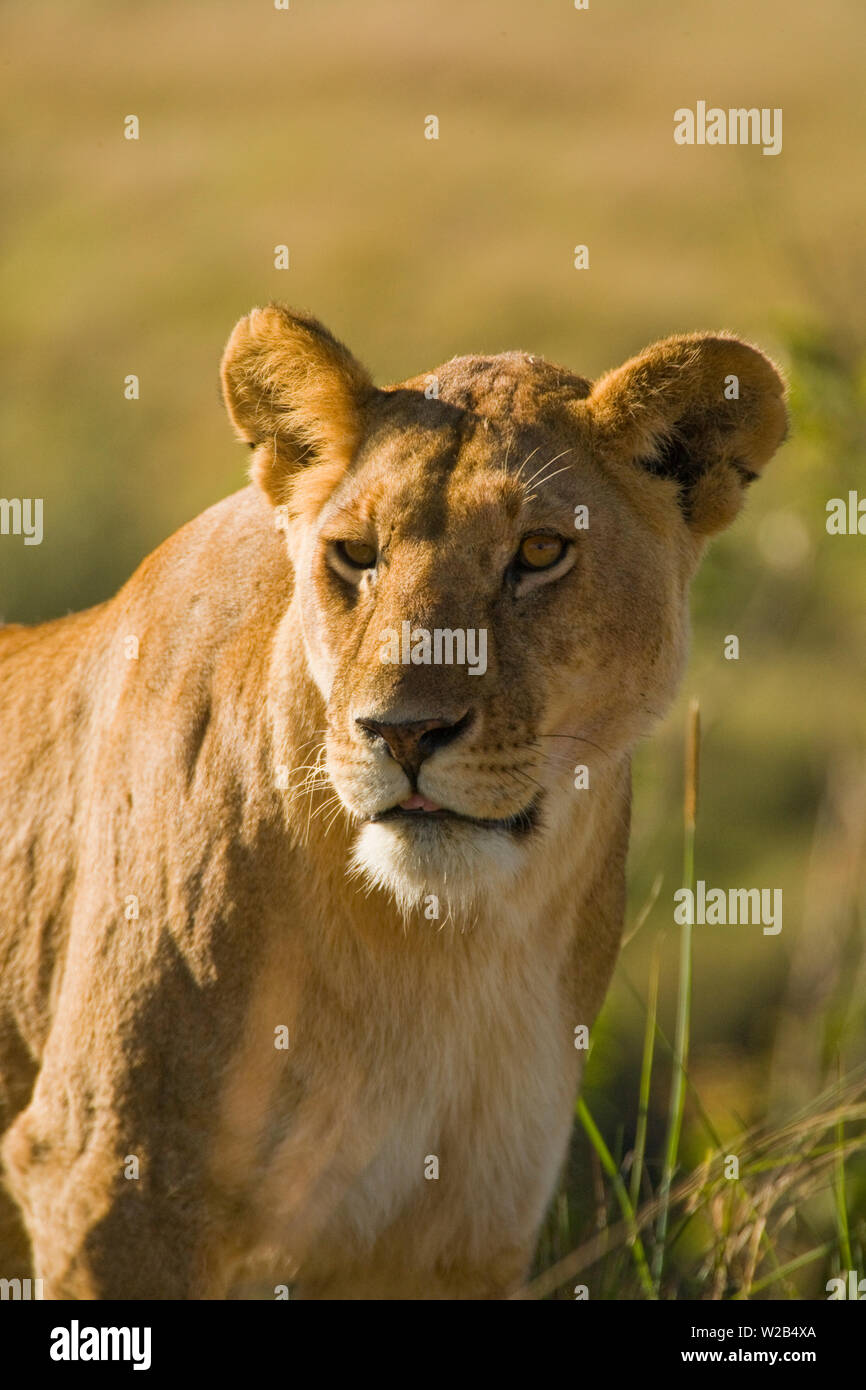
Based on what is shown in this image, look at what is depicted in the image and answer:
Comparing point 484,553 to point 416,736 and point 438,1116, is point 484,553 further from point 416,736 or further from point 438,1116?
point 438,1116

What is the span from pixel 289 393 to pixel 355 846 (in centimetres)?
103

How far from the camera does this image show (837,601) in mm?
14789

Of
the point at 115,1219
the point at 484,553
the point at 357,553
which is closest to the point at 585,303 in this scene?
the point at 357,553

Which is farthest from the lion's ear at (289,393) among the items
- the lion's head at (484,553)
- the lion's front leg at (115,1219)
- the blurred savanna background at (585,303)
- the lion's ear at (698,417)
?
the blurred savanna background at (585,303)

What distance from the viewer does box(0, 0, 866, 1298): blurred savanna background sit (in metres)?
5.96

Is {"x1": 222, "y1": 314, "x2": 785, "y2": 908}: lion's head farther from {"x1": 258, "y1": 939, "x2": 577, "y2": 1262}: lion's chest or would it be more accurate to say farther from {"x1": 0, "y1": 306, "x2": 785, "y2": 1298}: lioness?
{"x1": 258, "y1": 939, "x2": 577, "y2": 1262}: lion's chest

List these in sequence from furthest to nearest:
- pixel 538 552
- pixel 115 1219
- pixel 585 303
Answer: pixel 585 303, pixel 115 1219, pixel 538 552

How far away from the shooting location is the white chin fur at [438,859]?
328cm

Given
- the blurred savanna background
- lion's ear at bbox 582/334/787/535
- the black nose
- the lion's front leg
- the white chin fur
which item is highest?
the blurred savanna background

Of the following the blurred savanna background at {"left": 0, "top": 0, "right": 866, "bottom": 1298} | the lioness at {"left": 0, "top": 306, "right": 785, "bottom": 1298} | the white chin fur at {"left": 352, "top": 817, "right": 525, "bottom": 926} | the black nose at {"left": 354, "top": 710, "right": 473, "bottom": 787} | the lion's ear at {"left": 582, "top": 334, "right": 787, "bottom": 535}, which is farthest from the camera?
the blurred savanna background at {"left": 0, "top": 0, "right": 866, "bottom": 1298}

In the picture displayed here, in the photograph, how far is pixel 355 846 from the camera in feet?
11.4

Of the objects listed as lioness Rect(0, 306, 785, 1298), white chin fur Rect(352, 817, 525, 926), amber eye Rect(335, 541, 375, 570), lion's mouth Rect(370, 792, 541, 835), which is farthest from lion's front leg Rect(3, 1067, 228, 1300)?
amber eye Rect(335, 541, 375, 570)

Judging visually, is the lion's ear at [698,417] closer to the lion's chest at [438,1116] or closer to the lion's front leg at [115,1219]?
the lion's chest at [438,1116]
